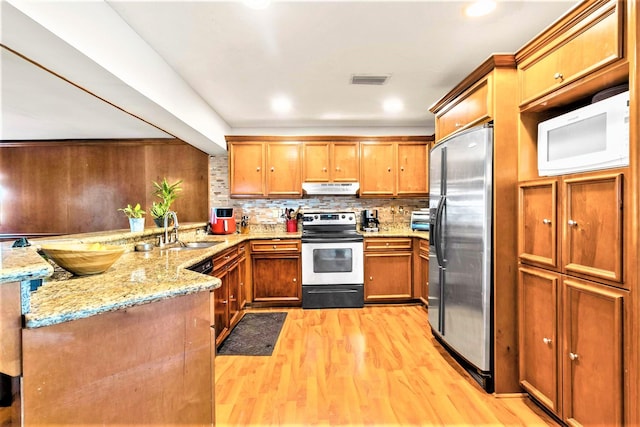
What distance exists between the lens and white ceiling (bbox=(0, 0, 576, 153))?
154 centimetres

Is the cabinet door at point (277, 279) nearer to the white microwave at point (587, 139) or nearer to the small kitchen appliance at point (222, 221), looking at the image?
the small kitchen appliance at point (222, 221)

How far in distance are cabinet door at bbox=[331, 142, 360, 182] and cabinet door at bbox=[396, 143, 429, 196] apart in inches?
23.6

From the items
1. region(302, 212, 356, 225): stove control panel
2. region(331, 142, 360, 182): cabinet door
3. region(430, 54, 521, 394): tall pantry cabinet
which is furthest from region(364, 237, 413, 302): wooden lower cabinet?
region(430, 54, 521, 394): tall pantry cabinet

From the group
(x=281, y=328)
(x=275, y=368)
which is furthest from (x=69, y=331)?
(x=281, y=328)

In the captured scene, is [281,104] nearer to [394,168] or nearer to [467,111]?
[394,168]

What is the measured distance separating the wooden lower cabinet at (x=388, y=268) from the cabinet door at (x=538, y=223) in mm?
1865

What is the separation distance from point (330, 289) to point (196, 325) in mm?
2524

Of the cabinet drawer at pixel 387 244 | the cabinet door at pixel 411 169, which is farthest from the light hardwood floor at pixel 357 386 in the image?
the cabinet door at pixel 411 169

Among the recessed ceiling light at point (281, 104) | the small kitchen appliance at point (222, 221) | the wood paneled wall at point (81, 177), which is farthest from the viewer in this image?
the wood paneled wall at point (81, 177)

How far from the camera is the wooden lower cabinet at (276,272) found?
3.68m

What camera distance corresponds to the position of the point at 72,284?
123cm

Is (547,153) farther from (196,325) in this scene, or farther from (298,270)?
(298,270)

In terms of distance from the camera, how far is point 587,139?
1.44 m

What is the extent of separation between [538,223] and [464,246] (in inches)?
19.3
